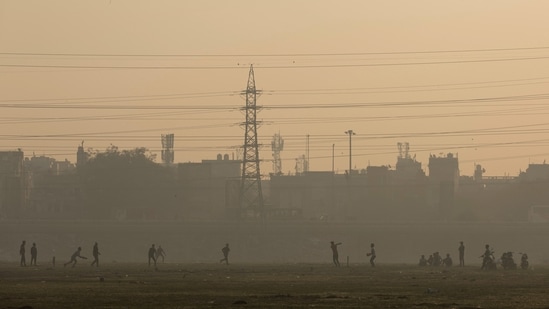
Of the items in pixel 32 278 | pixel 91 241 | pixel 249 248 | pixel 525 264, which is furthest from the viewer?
pixel 91 241

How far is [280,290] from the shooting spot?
5469 cm

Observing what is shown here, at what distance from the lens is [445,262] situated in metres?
88.6

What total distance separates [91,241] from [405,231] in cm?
3883

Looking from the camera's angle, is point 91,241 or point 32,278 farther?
point 91,241

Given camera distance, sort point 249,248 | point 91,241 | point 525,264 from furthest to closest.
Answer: point 91,241
point 249,248
point 525,264

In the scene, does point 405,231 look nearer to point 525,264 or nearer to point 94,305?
point 525,264

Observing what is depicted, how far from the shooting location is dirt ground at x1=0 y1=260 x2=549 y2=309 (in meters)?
45.3

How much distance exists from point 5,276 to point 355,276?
17498 millimetres

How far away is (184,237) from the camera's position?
178 meters

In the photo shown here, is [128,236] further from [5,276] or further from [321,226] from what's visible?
[5,276]

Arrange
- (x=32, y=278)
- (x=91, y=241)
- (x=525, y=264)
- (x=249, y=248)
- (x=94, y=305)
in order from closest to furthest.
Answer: (x=94, y=305) → (x=32, y=278) → (x=525, y=264) → (x=249, y=248) → (x=91, y=241)

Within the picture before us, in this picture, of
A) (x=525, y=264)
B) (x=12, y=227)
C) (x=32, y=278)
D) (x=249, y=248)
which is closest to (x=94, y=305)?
(x=32, y=278)

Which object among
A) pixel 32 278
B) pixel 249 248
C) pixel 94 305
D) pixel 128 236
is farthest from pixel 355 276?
pixel 128 236

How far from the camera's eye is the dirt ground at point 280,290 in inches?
1785
